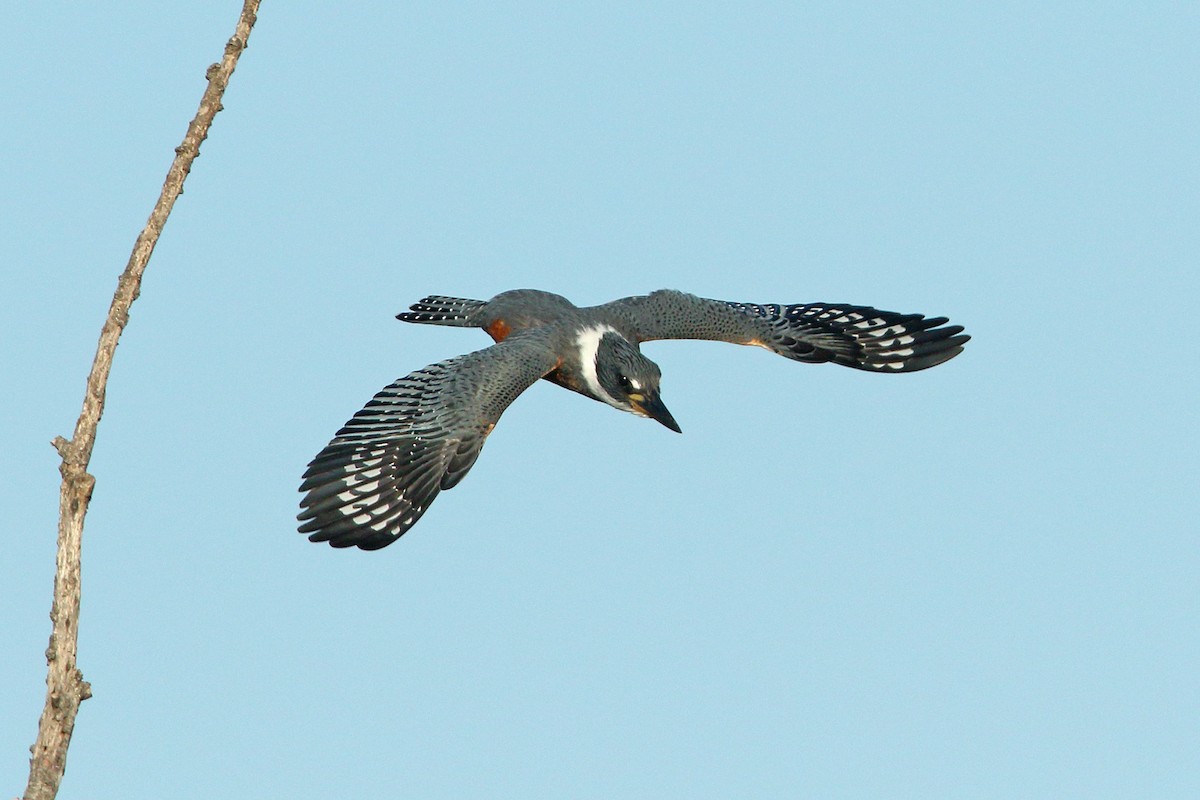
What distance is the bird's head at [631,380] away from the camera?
12.0 meters

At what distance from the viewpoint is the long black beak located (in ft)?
39.5

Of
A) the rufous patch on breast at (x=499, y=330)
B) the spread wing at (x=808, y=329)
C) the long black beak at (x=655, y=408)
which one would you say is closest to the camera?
the long black beak at (x=655, y=408)

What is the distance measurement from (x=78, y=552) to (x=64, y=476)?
43cm

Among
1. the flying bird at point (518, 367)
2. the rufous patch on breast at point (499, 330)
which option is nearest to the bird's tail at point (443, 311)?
the flying bird at point (518, 367)

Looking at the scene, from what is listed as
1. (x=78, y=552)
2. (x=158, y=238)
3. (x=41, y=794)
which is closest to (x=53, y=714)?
(x=41, y=794)

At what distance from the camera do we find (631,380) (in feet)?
39.5

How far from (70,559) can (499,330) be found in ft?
20.5

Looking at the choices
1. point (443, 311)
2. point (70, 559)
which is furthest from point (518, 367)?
point (70, 559)

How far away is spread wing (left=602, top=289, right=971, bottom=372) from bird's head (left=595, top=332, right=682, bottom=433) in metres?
0.87

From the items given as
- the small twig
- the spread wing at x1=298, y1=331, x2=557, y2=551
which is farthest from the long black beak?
the small twig

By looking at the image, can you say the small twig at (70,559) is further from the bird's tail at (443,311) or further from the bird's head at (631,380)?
the bird's tail at (443,311)

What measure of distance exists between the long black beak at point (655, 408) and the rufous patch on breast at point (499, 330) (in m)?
1.59

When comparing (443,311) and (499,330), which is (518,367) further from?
(443,311)

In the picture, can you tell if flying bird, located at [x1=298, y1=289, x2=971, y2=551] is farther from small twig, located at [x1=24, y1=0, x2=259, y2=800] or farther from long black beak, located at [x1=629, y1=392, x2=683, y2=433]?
small twig, located at [x1=24, y1=0, x2=259, y2=800]
